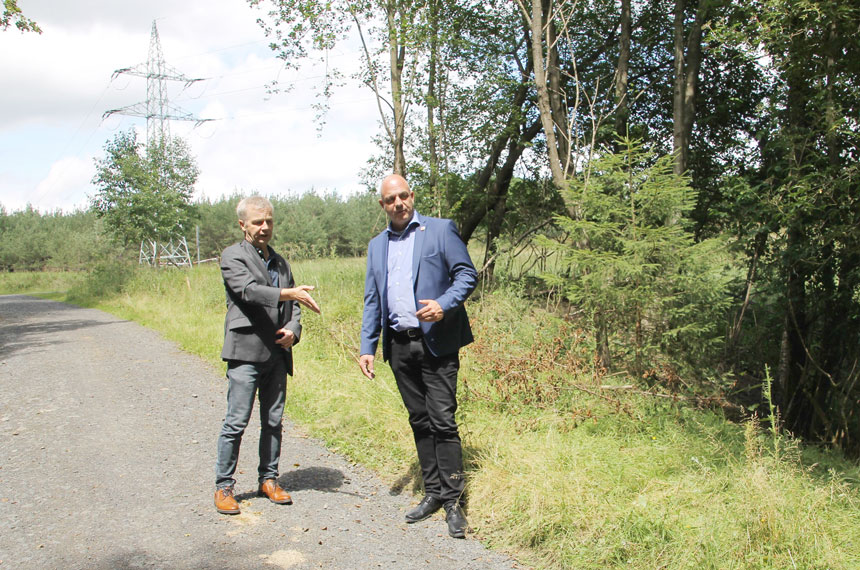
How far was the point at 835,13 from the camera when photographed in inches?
281

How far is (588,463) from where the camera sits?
461 cm

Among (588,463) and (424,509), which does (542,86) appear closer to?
(588,463)

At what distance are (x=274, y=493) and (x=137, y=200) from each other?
22.0 meters

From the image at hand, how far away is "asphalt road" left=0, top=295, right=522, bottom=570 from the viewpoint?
3775 millimetres

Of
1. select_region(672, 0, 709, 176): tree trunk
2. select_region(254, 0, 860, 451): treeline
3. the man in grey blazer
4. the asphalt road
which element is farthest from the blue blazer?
select_region(672, 0, 709, 176): tree trunk

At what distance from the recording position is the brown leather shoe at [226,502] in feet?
14.3

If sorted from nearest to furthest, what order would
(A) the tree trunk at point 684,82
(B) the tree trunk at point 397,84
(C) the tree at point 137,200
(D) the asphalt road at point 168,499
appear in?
(D) the asphalt road at point 168,499
(A) the tree trunk at point 684,82
(B) the tree trunk at point 397,84
(C) the tree at point 137,200

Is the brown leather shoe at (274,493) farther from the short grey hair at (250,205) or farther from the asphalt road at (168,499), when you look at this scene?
the short grey hair at (250,205)

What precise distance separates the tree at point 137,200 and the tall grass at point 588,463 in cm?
1694

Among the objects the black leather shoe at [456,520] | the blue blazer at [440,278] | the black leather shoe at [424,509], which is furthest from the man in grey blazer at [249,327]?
the black leather shoe at [456,520]

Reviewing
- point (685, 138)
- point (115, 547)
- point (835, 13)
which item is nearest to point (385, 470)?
point (115, 547)

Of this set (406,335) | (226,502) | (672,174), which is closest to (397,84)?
(672,174)

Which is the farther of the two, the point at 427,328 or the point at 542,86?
the point at 542,86

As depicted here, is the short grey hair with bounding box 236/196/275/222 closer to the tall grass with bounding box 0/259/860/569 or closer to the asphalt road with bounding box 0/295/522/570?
the asphalt road with bounding box 0/295/522/570
